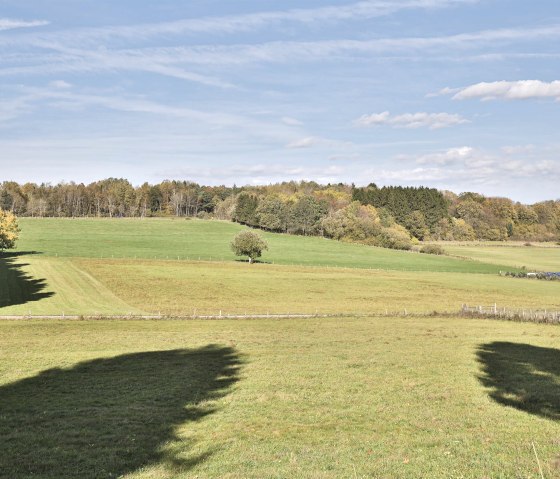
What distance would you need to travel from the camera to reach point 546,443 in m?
15.8

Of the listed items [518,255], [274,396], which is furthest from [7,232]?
[518,255]

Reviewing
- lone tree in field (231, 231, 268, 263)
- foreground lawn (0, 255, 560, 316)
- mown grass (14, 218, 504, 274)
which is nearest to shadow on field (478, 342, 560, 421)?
foreground lawn (0, 255, 560, 316)

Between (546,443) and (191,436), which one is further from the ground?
(546,443)

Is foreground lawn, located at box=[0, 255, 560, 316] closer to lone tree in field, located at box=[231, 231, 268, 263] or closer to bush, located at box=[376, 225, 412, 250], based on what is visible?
lone tree in field, located at box=[231, 231, 268, 263]

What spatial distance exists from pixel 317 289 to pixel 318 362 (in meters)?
55.7

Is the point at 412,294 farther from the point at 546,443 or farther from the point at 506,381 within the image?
the point at 546,443

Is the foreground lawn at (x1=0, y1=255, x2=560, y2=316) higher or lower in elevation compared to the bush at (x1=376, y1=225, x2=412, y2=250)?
lower

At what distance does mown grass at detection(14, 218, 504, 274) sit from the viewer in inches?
5044

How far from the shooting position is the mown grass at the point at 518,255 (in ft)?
460

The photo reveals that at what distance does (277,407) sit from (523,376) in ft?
42.3

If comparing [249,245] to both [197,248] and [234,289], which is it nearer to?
[197,248]

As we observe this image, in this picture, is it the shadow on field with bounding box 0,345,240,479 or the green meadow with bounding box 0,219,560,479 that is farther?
the shadow on field with bounding box 0,345,240,479

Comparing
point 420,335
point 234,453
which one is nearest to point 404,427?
point 234,453

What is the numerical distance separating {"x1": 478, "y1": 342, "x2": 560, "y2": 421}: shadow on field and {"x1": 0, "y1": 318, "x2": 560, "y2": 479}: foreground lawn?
0.10 metres
